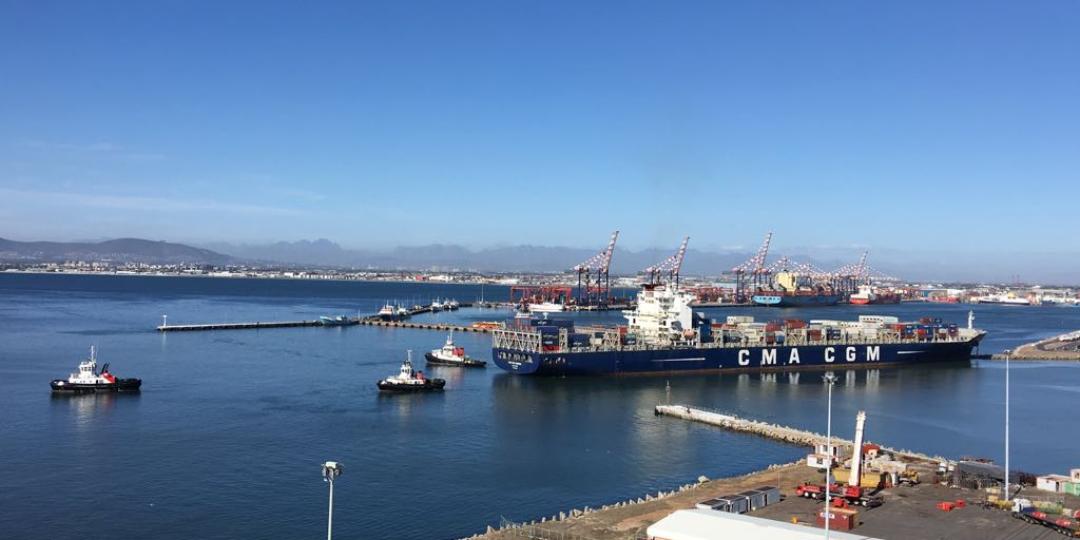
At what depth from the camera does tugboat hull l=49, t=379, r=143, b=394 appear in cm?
4428

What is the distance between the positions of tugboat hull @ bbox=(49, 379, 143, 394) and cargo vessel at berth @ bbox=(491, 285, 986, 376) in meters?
21.7

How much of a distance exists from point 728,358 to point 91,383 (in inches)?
1595

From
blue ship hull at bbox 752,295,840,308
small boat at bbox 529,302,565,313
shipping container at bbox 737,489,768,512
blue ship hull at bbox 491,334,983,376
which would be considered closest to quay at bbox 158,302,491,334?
small boat at bbox 529,302,565,313

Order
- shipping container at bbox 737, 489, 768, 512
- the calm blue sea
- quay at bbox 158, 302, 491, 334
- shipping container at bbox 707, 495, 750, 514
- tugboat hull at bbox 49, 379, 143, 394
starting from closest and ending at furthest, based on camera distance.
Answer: shipping container at bbox 707, 495, 750, 514, shipping container at bbox 737, 489, 768, 512, the calm blue sea, tugboat hull at bbox 49, 379, 143, 394, quay at bbox 158, 302, 491, 334

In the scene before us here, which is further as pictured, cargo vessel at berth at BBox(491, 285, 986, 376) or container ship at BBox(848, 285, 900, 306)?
container ship at BBox(848, 285, 900, 306)

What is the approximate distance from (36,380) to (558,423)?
32106 mm

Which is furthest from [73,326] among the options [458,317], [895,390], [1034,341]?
[1034,341]

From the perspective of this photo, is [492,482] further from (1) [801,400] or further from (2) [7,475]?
(1) [801,400]

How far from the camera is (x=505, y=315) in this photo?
127500mm

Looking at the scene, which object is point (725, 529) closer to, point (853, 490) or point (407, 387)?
point (853, 490)

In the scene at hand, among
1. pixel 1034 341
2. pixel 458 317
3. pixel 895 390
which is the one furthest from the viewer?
pixel 458 317

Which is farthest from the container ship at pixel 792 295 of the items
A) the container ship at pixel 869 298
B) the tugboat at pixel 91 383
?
the tugboat at pixel 91 383

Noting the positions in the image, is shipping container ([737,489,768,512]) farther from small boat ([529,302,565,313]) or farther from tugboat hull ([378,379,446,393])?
small boat ([529,302,565,313])

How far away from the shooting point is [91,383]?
44812 millimetres
